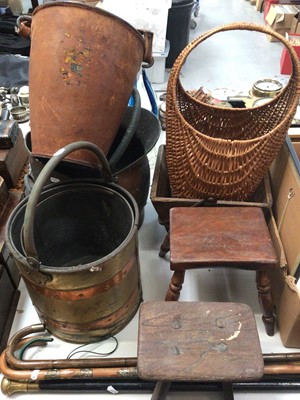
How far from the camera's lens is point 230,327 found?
97cm

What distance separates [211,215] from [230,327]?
39 cm

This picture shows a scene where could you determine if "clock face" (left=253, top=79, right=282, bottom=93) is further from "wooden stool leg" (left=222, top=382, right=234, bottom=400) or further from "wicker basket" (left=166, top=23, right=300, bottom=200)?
"wooden stool leg" (left=222, top=382, right=234, bottom=400)

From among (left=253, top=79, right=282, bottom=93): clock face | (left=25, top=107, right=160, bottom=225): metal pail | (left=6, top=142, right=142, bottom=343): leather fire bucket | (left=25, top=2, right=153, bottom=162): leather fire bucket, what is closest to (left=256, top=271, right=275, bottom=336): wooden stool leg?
(left=6, top=142, right=142, bottom=343): leather fire bucket

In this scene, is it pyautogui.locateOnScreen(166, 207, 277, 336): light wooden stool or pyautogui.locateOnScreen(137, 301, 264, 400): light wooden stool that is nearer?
pyautogui.locateOnScreen(137, 301, 264, 400): light wooden stool

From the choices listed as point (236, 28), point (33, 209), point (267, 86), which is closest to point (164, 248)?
point (33, 209)

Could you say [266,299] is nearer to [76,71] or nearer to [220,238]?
[220,238]

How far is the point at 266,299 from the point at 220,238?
0.26 meters

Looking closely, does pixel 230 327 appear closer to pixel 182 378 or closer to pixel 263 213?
pixel 182 378

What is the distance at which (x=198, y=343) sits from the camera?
0.94 m

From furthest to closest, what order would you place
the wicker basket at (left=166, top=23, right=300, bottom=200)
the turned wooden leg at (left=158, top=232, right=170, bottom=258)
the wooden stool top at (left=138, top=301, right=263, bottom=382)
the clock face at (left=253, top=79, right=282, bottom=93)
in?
the clock face at (left=253, top=79, right=282, bottom=93)
the turned wooden leg at (left=158, top=232, right=170, bottom=258)
the wicker basket at (left=166, top=23, right=300, bottom=200)
the wooden stool top at (left=138, top=301, right=263, bottom=382)

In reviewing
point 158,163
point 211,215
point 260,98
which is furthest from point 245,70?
point 211,215

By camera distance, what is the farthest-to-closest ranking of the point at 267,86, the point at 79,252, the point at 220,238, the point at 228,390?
the point at 267,86
the point at 79,252
the point at 220,238
the point at 228,390

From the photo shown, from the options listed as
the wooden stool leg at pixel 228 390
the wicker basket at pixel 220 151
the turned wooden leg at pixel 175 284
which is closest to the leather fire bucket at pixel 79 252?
the turned wooden leg at pixel 175 284

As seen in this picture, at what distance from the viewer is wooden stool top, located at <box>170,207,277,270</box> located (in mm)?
1079
